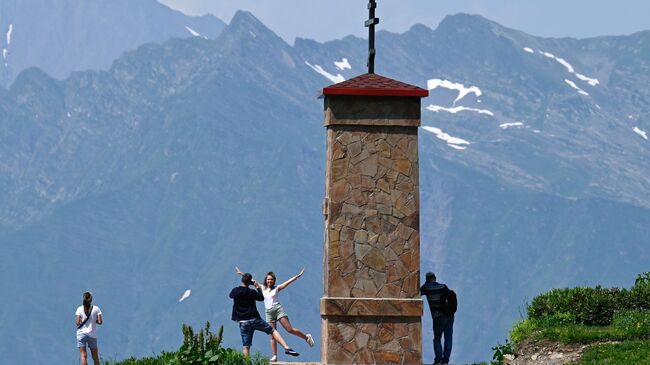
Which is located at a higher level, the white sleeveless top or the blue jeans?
the white sleeveless top

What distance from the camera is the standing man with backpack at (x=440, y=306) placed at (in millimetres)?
30281

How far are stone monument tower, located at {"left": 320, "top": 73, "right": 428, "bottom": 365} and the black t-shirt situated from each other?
1313 millimetres

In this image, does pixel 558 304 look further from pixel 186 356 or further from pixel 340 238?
pixel 186 356

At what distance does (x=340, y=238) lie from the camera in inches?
1154

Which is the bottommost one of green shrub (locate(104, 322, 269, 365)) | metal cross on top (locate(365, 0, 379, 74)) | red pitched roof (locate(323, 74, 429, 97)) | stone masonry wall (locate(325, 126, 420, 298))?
green shrub (locate(104, 322, 269, 365))

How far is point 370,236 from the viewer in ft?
96.3

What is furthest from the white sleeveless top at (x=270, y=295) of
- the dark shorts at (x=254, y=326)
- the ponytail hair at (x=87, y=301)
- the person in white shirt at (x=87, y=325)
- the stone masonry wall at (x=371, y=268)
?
the ponytail hair at (x=87, y=301)

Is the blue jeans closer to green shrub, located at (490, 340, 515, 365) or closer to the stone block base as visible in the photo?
green shrub, located at (490, 340, 515, 365)

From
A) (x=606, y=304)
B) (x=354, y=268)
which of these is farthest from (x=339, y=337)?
(x=606, y=304)

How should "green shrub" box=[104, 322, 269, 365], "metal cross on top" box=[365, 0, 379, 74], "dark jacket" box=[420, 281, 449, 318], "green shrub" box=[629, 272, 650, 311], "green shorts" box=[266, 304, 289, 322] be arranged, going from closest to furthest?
"green shrub" box=[104, 322, 269, 365] < "green shorts" box=[266, 304, 289, 322] < "dark jacket" box=[420, 281, 449, 318] < "metal cross on top" box=[365, 0, 379, 74] < "green shrub" box=[629, 272, 650, 311]

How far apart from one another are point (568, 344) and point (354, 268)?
14.0ft

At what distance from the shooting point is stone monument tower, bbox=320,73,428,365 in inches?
1152

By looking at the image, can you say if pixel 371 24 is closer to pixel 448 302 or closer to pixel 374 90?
pixel 374 90

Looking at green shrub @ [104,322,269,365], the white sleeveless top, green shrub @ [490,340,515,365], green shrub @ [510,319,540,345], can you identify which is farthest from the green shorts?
green shrub @ [510,319,540,345]
